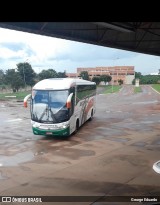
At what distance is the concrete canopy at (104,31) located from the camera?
14.6 meters

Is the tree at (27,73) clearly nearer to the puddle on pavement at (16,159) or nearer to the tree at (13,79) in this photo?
the tree at (13,79)

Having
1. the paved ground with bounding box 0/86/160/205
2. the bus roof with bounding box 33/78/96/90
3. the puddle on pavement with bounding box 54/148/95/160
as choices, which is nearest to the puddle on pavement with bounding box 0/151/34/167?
the paved ground with bounding box 0/86/160/205

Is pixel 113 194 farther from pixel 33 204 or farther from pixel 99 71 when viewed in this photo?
pixel 99 71

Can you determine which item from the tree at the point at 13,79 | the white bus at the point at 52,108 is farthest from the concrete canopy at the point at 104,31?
the tree at the point at 13,79

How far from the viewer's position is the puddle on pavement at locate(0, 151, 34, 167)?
1362 cm

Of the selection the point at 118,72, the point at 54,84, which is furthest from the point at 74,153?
the point at 118,72

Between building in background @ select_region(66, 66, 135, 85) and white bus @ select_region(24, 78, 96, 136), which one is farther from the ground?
white bus @ select_region(24, 78, 96, 136)

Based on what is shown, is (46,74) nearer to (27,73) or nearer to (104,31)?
(27,73)

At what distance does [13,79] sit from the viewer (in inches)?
2726

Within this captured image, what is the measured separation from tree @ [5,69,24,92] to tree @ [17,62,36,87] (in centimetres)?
356

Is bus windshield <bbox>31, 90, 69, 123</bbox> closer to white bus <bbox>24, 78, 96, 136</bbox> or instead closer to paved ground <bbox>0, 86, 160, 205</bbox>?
white bus <bbox>24, 78, 96, 136</bbox>

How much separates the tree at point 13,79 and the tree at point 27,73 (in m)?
3.56
